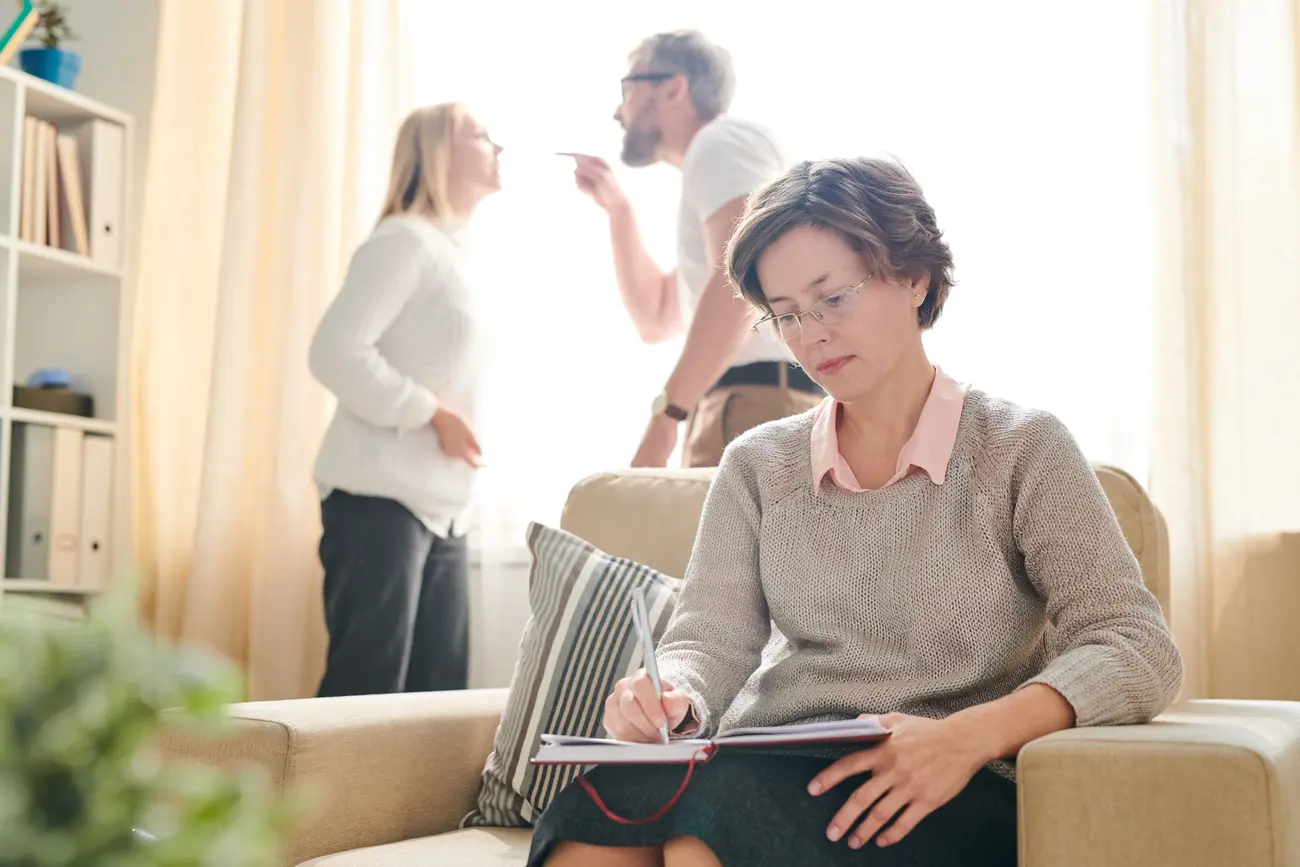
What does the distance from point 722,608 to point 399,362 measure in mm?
1371

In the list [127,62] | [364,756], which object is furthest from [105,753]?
[127,62]

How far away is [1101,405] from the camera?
262 cm

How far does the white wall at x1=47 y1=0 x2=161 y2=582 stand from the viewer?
11.2 feet

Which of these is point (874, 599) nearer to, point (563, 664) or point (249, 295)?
point (563, 664)

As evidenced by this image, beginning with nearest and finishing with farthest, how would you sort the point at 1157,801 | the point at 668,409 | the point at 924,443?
the point at 1157,801 < the point at 924,443 < the point at 668,409

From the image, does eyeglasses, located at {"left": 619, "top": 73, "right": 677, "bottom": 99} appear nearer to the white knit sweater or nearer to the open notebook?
the white knit sweater

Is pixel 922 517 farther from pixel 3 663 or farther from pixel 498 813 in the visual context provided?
pixel 3 663

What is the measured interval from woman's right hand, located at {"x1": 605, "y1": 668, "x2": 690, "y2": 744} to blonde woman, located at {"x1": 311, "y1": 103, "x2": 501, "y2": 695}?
132 centimetres

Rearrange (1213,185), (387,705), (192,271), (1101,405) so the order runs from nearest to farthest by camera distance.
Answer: (387,705)
(1213,185)
(1101,405)
(192,271)

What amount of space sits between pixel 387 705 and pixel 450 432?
1.08 metres

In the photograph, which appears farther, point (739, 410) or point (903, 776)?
point (739, 410)

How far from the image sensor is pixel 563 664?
1.61 m

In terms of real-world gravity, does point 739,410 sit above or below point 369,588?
above

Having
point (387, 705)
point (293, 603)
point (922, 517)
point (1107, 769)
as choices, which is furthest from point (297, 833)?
point (293, 603)
